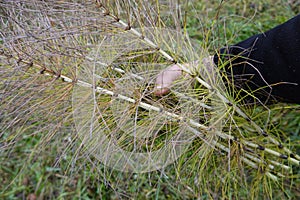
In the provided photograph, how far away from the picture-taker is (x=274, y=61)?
818 mm

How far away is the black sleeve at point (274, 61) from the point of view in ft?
2.59

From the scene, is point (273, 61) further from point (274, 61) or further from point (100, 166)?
point (100, 166)

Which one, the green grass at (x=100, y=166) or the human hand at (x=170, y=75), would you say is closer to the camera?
the human hand at (x=170, y=75)

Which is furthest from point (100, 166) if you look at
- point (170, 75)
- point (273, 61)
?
point (273, 61)

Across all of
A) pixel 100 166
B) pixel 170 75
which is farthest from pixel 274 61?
pixel 100 166

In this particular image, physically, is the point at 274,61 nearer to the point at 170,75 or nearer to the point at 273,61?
the point at 273,61

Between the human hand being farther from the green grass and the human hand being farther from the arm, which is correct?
the green grass

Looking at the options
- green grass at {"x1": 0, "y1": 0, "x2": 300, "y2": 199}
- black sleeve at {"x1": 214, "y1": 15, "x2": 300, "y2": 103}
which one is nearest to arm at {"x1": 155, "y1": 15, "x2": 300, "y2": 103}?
black sleeve at {"x1": 214, "y1": 15, "x2": 300, "y2": 103}

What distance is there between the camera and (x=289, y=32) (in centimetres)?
79

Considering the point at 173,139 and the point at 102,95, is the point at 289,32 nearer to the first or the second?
the point at 173,139

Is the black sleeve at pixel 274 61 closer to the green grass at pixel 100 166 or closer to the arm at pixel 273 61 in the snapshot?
the arm at pixel 273 61

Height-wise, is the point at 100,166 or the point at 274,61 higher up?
Result: the point at 274,61

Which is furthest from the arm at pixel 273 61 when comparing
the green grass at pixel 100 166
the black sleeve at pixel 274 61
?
the green grass at pixel 100 166

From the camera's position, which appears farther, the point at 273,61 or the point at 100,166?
the point at 100,166
